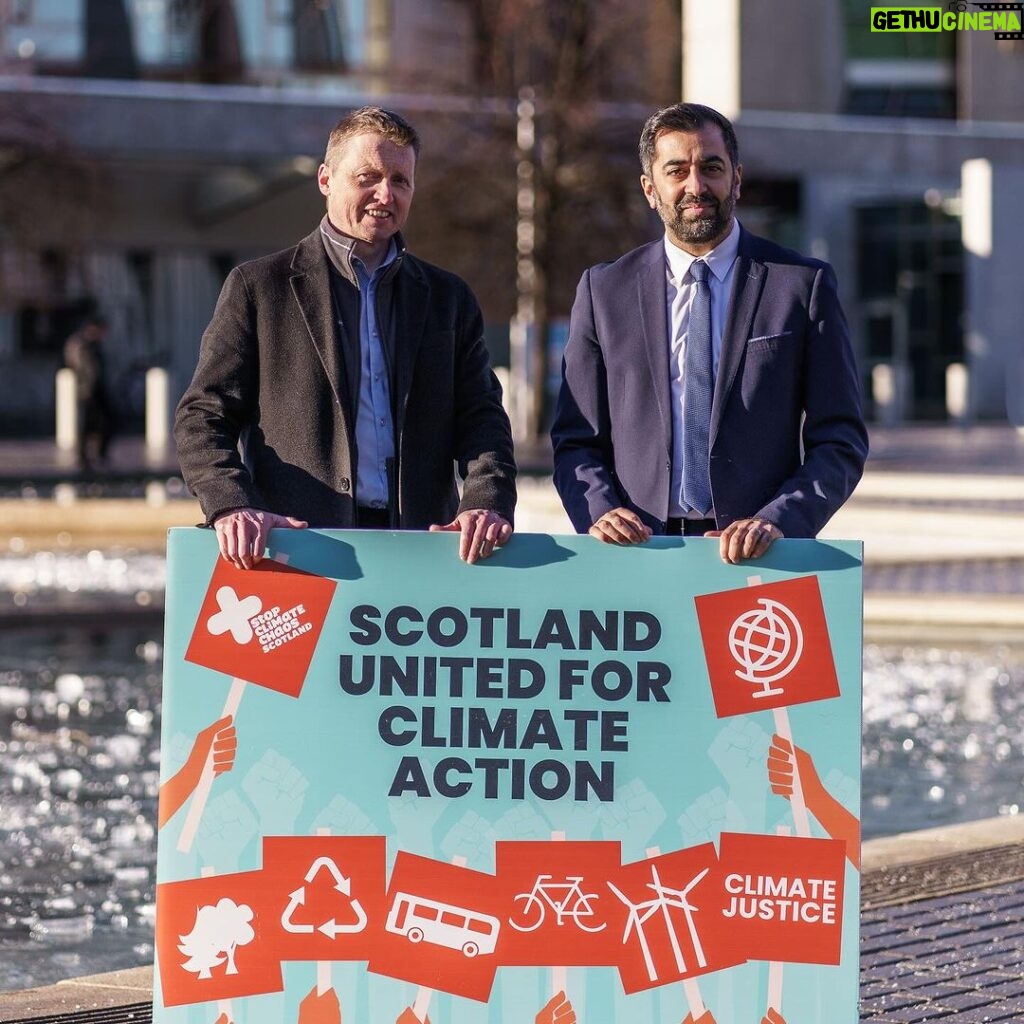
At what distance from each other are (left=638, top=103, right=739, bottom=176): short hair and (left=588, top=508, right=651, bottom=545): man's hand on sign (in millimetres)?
731

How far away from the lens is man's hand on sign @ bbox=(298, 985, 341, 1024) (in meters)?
3.85

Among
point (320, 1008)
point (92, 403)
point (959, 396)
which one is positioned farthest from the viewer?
point (959, 396)

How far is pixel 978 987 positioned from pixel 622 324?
1.88 meters

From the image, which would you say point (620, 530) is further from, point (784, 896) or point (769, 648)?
point (784, 896)

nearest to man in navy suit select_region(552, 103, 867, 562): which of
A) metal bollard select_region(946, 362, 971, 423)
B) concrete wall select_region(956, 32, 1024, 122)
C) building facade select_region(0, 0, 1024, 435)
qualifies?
building facade select_region(0, 0, 1024, 435)

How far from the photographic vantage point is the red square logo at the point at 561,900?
3.87 metres

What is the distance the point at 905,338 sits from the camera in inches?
1873

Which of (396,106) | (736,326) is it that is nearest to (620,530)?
(736,326)

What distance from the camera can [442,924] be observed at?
3.87 m

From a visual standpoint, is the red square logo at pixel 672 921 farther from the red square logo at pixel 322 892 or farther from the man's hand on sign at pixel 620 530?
the man's hand on sign at pixel 620 530

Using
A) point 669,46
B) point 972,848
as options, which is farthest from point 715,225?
point 669,46

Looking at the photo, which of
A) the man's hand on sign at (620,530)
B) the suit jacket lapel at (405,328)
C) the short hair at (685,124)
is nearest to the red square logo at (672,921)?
the man's hand on sign at (620,530)

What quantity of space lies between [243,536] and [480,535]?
43cm

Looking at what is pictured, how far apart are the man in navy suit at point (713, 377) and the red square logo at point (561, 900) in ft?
2.13
